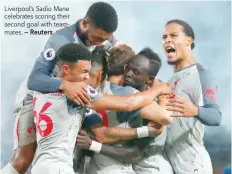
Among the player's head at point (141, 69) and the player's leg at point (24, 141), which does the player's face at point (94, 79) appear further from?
the player's leg at point (24, 141)

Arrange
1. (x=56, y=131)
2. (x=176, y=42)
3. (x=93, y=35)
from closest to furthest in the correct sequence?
(x=56, y=131) < (x=93, y=35) < (x=176, y=42)

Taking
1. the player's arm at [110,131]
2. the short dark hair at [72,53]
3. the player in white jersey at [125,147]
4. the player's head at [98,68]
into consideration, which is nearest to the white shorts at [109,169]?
the player in white jersey at [125,147]

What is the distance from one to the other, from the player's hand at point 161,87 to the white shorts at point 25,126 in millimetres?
521

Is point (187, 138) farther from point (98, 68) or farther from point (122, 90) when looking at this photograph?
point (98, 68)

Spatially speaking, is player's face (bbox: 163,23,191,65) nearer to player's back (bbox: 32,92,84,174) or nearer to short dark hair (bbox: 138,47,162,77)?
short dark hair (bbox: 138,47,162,77)

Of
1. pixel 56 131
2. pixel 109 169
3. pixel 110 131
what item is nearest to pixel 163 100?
pixel 110 131

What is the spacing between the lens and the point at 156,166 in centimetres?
212

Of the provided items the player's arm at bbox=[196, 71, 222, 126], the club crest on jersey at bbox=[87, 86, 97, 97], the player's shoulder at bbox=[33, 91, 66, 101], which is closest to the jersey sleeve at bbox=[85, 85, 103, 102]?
the club crest on jersey at bbox=[87, 86, 97, 97]

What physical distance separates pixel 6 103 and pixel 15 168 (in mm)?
280

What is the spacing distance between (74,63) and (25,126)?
13.8 inches

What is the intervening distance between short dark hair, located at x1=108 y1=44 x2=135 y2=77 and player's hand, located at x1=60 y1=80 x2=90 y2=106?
186 millimetres

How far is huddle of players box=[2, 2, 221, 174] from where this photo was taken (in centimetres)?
200

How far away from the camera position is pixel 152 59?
2.17m

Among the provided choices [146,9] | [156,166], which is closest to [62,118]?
[156,166]
